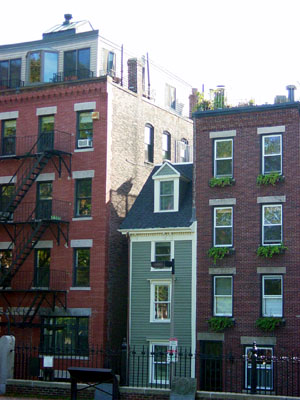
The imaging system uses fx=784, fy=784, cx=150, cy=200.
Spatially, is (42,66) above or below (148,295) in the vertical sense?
above

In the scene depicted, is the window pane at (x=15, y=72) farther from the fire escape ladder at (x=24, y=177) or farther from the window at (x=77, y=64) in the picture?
the fire escape ladder at (x=24, y=177)

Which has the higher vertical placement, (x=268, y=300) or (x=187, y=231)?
(x=187, y=231)

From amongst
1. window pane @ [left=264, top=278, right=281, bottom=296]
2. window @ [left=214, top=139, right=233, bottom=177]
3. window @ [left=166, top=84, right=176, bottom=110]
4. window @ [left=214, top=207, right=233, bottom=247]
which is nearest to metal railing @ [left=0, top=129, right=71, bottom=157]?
window @ [left=214, top=139, right=233, bottom=177]

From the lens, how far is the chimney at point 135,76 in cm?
4331

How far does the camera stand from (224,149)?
38.0m

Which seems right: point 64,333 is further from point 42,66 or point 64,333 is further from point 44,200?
point 42,66

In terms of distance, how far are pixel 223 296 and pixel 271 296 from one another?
2.34m

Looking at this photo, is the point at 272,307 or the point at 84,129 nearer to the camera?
the point at 272,307

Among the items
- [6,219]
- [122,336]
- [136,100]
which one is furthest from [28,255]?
[136,100]

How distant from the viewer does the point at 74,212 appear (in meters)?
40.2

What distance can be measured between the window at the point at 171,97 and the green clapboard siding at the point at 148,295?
12530 millimetres

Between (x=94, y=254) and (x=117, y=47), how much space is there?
40.8 ft

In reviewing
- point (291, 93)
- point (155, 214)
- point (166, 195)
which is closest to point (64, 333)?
point (155, 214)

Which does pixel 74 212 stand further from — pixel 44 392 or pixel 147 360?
pixel 44 392
